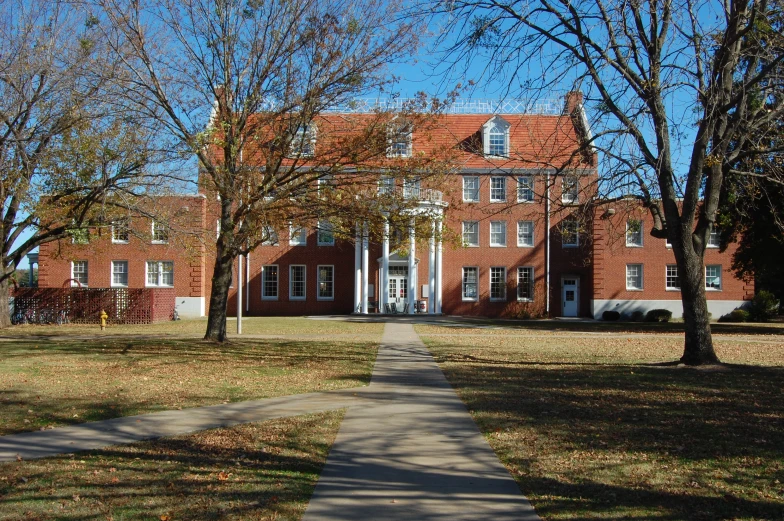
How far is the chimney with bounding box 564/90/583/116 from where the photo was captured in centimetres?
1327

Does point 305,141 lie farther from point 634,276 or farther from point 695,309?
point 634,276

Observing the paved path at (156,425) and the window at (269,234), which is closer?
the paved path at (156,425)

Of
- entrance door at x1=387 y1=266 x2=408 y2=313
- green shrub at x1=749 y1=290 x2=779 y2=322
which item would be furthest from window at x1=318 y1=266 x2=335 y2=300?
green shrub at x1=749 y1=290 x2=779 y2=322

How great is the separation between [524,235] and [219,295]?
2682 centimetres

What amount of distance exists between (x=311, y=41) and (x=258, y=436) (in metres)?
10.8

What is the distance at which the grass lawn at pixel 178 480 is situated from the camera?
5461 millimetres

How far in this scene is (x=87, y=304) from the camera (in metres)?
33.6

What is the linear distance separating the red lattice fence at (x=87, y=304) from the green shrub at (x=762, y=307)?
34.1 metres

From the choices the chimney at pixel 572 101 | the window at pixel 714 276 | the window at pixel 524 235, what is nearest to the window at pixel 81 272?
the window at pixel 524 235

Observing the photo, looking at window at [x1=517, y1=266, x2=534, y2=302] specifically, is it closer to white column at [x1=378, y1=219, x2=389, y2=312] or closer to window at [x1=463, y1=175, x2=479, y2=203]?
window at [x1=463, y1=175, x2=479, y2=203]

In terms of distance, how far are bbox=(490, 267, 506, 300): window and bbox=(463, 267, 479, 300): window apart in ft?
3.24

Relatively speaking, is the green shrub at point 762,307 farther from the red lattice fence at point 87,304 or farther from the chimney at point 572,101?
the red lattice fence at point 87,304

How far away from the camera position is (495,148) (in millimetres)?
41500

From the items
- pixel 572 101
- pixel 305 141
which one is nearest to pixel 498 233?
pixel 305 141
